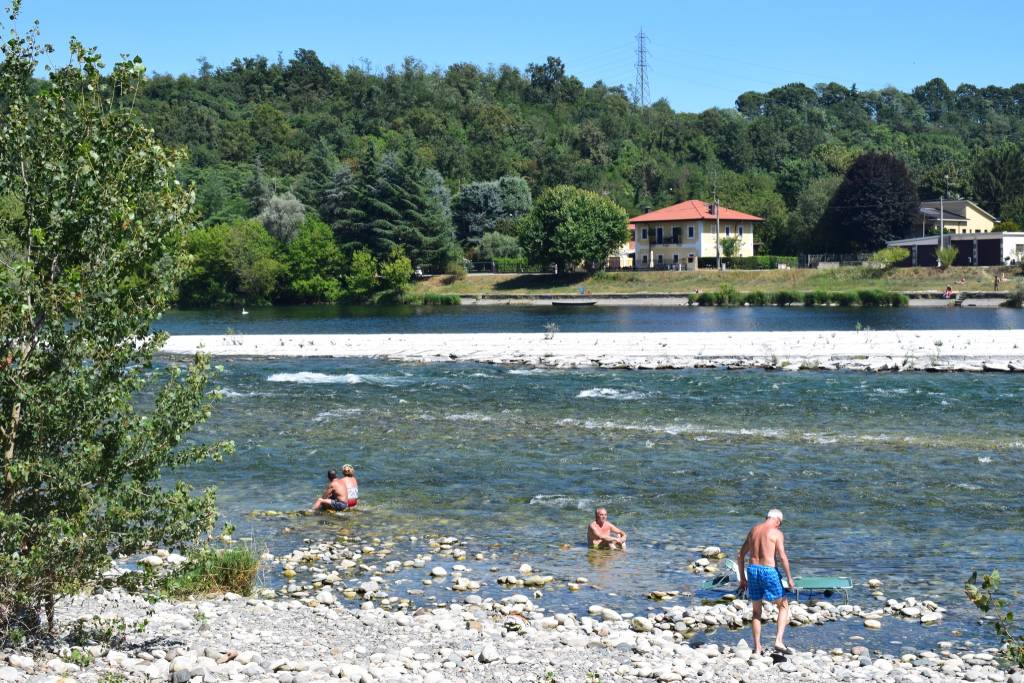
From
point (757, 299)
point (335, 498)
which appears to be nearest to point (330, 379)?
point (335, 498)

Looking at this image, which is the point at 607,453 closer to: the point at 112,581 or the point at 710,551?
the point at 710,551

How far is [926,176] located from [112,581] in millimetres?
134196

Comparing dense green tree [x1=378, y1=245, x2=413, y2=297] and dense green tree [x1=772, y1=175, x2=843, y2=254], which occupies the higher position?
dense green tree [x1=772, y1=175, x2=843, y2=254]

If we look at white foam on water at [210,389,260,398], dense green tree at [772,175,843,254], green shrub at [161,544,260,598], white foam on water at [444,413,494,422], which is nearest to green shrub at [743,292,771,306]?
dense green tree at [772,175,843,254]

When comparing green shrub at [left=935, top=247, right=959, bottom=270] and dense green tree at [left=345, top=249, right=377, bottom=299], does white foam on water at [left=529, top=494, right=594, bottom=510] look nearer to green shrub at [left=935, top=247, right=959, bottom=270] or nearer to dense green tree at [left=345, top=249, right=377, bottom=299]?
green shrub at [left=935, top=247, right=959, bottom=270]

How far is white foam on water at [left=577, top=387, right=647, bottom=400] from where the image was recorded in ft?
113

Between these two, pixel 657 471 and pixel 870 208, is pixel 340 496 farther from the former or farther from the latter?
pixel 870 208

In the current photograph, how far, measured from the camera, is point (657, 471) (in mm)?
23453

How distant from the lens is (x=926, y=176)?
433ft

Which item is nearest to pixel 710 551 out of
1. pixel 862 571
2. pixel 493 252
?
pixel 862 571

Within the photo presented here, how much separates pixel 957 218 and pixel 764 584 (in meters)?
112

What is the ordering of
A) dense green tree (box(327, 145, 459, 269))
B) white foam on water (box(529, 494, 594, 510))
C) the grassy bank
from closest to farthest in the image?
white foam on water (box(529, 494, 594, 510)) < the grassy bank < dense green tree (box(327, 145, 459, 269))

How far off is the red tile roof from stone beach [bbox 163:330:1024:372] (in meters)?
64.0

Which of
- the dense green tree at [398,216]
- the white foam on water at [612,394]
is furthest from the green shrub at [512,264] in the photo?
the white foam on water at [612,394]
